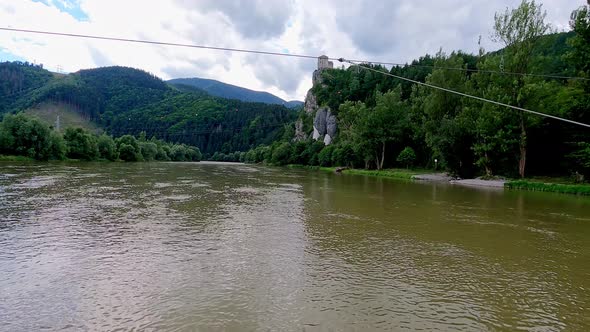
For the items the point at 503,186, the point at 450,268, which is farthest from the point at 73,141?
the point at 450,268

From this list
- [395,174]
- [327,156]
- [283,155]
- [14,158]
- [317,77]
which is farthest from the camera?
[317,77]

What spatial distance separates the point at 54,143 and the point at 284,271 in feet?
268

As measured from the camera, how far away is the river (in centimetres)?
634

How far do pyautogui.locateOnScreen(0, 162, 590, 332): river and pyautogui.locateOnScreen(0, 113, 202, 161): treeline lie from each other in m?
63.3

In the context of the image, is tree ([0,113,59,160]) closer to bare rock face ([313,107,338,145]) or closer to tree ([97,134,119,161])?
tree ([97,134,119,161])

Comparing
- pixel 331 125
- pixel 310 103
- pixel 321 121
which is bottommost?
pixel 331 125

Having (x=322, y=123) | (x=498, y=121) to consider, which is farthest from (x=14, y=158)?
(x=322, y=123)

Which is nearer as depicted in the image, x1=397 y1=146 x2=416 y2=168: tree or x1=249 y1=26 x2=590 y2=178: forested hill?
x1=249 y1=26 x2=590 y2=178: forested hill

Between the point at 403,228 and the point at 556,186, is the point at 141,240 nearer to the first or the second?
the point at 403,228

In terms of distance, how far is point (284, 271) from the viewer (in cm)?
893

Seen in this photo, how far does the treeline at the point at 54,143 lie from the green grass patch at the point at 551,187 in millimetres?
77820

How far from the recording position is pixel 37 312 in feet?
20.7

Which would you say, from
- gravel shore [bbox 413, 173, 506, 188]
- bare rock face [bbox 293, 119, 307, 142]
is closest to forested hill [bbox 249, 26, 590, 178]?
gravel shore [bbox 413, 173, 506, 188]

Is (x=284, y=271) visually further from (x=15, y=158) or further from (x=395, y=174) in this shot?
(x=15, y=158)
